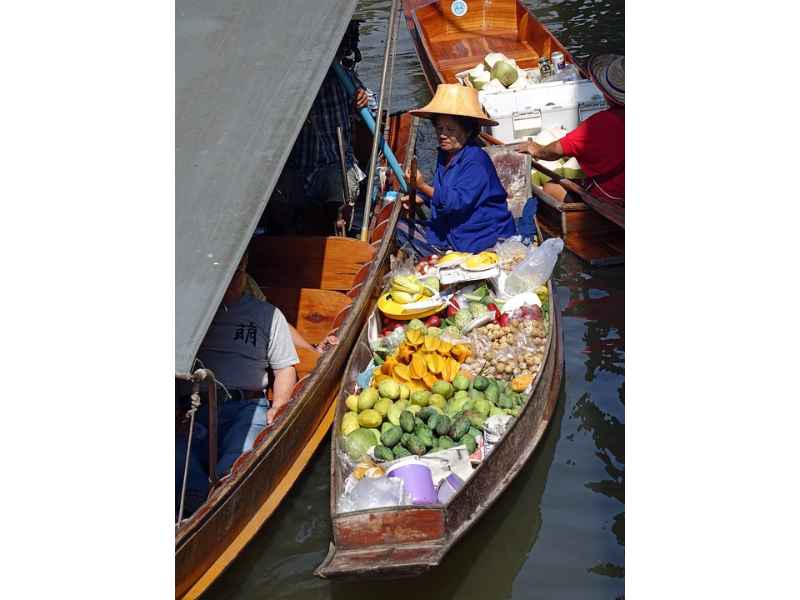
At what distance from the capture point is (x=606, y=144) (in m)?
7.41

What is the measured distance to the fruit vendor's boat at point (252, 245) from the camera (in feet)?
13.4

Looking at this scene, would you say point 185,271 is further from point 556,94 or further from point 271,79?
point 556,94

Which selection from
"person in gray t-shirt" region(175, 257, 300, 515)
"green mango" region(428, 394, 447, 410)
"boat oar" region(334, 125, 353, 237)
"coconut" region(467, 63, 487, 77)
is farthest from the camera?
"coconut" region(467, 63, 487, 77)

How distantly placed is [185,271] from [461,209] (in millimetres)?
2470

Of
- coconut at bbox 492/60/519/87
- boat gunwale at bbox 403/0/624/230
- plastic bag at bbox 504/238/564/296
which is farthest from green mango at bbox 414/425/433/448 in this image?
coconut at bbox 492/60/519/87

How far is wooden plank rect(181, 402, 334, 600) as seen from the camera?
4.10 metres

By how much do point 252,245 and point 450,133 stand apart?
4.80 ft

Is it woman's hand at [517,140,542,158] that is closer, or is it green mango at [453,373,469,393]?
green mango at [453,373,469,393]

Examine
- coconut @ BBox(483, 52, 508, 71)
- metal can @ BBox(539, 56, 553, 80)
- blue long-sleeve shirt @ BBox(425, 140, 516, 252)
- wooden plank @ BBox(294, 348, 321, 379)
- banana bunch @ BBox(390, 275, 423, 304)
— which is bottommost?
wooden plank @ BBox(294, 348, 321, 379)

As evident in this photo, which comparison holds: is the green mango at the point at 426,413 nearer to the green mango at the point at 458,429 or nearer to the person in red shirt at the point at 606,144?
the green mango at the point at 458,429

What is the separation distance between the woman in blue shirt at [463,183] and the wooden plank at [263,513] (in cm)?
168

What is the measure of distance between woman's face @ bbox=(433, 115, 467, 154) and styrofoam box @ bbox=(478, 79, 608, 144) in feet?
9.19

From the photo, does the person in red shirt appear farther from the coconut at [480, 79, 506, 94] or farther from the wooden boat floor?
the wooden boat floor

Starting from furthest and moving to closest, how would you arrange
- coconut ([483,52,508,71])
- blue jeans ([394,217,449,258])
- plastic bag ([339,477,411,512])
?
coconut ([483,52,508,71]), blue jeans ([394,217,449,258]), plastic bag ([339,477,411,512])
